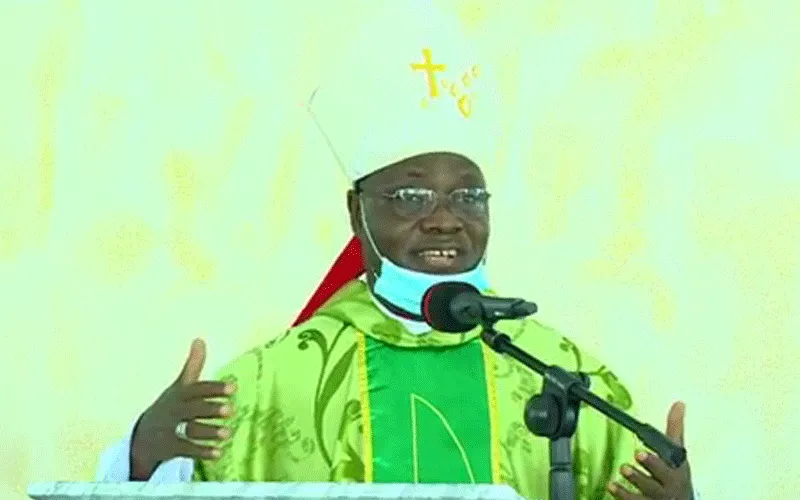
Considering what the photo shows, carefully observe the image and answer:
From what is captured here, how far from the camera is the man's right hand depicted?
2.75 m

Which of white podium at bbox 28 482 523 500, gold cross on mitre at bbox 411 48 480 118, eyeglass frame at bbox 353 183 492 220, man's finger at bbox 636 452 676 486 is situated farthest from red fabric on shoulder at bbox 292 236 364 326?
white podium at bbox 28 482 523 500

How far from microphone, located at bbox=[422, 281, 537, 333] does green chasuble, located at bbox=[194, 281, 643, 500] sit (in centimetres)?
58

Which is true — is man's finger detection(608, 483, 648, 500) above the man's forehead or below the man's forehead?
below

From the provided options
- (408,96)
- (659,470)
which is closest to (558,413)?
(659,470)

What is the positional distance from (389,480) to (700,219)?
140cm

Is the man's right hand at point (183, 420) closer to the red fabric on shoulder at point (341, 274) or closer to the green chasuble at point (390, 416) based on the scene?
the green chasuble at point (390, 416)

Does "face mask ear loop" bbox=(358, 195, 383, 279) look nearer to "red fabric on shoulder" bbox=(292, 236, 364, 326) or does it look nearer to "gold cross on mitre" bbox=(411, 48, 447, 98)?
"red fabric on shoulder" bbox=(292, 236, 364, 326)

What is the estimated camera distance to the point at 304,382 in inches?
129

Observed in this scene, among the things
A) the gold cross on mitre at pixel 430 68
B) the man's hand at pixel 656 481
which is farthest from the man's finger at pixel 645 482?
the gold cross on mitre at pixel 430 68

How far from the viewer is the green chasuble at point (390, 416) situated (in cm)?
324

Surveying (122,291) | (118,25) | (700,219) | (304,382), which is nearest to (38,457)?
(122,291)

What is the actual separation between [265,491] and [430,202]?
119 centimetres

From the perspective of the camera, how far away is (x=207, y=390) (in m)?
2.76

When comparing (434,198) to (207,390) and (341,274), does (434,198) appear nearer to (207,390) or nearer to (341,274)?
(341,274)
